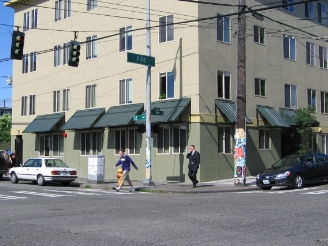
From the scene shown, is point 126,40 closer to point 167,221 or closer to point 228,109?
point 228,109

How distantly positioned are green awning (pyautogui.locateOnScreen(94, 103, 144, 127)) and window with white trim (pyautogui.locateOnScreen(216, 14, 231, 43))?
5625 millimetres

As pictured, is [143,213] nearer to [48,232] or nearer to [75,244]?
[48,232]

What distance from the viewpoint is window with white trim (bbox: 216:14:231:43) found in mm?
26719

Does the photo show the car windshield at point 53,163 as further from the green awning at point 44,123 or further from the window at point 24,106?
the window at point 24,106

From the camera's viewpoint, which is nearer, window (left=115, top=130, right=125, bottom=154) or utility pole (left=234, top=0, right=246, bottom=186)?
utility pole (left=234, top=0, right=246, bottom=186)

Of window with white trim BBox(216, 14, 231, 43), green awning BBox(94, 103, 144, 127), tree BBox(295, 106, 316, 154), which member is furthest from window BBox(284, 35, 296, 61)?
green awning BBox(94, 103, 144, 127)

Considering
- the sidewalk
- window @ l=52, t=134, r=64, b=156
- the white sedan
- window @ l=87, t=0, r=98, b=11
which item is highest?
window @ l=87, t=0, r=98, b=11

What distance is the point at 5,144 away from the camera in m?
65.2

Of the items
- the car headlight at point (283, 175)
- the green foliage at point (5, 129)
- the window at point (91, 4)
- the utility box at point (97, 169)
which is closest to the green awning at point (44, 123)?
the window at point (91, 4)

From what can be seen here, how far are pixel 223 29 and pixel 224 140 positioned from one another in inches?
234

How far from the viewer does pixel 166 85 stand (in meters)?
26.9

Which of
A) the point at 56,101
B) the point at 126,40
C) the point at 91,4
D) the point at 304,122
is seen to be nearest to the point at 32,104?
the point at 56,101

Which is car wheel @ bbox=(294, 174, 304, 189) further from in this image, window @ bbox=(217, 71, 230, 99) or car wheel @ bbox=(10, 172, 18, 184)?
car wheel @ bbox=(10, 172, 18, 184)

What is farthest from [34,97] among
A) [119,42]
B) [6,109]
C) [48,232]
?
[6,109]
